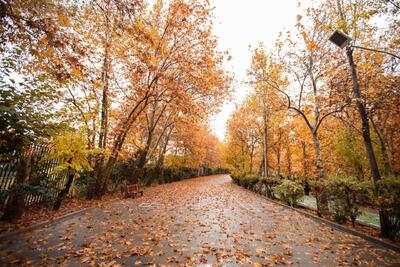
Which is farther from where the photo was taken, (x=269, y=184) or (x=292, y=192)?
(x=269, y=184)

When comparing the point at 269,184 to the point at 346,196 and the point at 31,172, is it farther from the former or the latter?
the point at 31,172

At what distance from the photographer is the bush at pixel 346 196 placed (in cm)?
625

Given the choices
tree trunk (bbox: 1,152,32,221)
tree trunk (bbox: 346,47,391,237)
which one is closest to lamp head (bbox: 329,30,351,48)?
tree trunk (bbox: 346,47,391,237)

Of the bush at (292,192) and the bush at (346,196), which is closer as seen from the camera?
the bush at (346,196)

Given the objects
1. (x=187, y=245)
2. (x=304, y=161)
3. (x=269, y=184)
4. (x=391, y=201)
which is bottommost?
(x=187, y=245)

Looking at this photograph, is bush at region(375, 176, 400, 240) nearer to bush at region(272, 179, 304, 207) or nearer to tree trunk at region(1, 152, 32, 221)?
bush at region(272, 179, 304, 207)

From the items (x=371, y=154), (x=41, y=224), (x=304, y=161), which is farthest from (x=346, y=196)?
(x=304, y=161)

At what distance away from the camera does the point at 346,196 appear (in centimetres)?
673

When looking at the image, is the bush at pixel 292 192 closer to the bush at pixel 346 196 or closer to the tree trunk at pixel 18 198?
the bush at pixel 346 196

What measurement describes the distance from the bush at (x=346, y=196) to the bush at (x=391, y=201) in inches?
25.5

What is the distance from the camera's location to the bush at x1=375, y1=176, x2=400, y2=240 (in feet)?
16.3

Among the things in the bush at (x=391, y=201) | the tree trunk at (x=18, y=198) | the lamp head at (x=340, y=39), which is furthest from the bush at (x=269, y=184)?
the tree trunk at (x=18, y=198)

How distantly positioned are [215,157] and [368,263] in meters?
43.3

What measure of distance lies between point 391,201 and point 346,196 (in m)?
1.81
